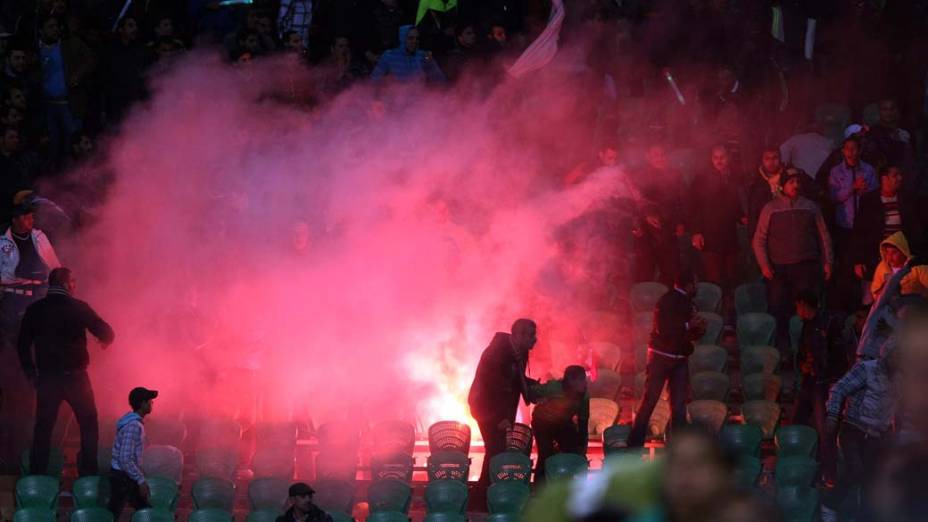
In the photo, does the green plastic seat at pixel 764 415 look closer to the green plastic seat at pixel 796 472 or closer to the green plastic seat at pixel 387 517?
the green plastic seat at pixel 796 472

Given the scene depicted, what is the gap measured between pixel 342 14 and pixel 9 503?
6247 mm

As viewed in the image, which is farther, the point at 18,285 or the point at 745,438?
the point at 18,285

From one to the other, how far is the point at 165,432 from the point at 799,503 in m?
4.77

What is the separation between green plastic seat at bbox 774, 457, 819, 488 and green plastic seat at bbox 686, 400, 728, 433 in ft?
3.41

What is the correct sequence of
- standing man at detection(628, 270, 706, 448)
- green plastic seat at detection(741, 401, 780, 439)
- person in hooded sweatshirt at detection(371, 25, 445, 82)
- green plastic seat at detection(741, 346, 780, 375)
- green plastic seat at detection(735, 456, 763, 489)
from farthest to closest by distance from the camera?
person in hooded sweatshirt at detection(371, 25, 445, 82) → green plastic seat at detection(741, 346, 780, 375) → green plastic seat at detection(741, 401, 780, 439) → standing man at detection(628, 270, 706, 448) → green plastic seat at detection(735, 456, 763, 489)

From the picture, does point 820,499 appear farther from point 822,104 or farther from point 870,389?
point 822,104

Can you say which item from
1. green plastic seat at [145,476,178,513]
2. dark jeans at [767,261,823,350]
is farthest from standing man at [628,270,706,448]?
green plastic seat at [145,476,178,513]

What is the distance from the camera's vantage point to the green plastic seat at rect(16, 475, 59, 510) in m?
11.0

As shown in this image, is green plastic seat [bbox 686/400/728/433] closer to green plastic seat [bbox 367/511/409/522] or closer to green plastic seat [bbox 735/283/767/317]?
green plastic seat [bbox 735/283/767/317]

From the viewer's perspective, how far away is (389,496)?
36.2ft

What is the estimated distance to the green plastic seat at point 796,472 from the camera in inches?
433

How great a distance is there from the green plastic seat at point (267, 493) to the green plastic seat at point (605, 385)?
291 cm

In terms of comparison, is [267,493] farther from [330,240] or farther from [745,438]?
[330,240]

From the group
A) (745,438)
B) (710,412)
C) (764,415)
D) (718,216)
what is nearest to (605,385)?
(710,412)
